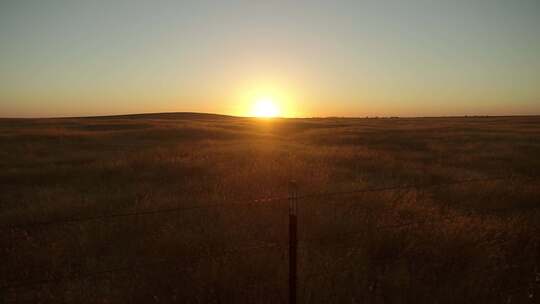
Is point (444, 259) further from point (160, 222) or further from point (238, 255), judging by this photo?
point (160, 222)

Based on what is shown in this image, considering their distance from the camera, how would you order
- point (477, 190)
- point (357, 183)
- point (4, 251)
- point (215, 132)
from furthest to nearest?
point (215, 132), point (357, 183), point (477, 190), point (4, 251)

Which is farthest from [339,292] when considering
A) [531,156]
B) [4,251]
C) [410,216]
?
[531,156]

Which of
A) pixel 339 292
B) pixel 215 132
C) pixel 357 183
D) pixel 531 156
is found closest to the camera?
pixel 339 292

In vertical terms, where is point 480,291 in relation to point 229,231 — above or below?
below

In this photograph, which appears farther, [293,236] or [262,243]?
[262,243]

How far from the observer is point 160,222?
18.5 feet

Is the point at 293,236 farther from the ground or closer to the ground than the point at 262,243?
farther from the ground

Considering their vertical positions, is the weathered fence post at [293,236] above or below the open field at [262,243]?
above

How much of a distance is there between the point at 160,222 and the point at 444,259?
4.16 meters

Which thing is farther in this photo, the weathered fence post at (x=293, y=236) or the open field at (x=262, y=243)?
the open field at (x=262, y=243)

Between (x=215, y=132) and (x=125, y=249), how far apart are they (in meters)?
23.9

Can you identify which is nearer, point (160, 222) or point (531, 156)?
point (160, 222)

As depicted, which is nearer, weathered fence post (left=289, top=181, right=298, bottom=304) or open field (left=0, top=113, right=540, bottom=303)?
weathered fence post (left=289, top=181, right=298, bottom=304)

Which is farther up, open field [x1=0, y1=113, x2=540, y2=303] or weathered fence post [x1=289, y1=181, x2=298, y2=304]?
weathered fence post [x1=289, y1=181, x2=298, y2=304]
